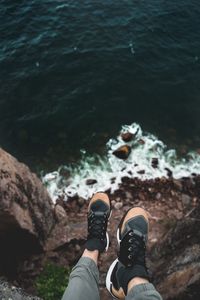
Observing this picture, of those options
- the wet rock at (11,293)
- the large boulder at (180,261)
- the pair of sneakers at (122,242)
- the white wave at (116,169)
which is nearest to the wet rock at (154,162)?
the white wave at (116,169)

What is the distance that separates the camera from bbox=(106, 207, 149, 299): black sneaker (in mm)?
7211

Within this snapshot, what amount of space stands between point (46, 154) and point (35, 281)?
761 centimetres

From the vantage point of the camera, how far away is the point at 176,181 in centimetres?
1548

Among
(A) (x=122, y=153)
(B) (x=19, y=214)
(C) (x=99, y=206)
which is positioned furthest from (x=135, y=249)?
(A) (x=122, y=153)

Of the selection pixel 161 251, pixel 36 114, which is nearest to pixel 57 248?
pixel 161 251

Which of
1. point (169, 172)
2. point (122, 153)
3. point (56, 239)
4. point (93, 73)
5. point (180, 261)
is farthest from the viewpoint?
point (93, 73)

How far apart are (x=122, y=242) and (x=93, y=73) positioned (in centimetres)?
1385

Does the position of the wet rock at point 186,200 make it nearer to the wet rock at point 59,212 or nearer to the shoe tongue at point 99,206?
the wet rock at point 59,212

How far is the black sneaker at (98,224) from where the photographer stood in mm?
8156

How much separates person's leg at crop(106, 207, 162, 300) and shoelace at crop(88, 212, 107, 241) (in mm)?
449

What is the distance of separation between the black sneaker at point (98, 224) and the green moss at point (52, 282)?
83.1 inches

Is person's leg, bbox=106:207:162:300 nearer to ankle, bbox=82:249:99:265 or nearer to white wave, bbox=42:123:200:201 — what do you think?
ankle, bbox=82:249:99:265

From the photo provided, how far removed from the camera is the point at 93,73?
2053 cm

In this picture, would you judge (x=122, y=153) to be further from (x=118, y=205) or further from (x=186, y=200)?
(x=186, y=200)
